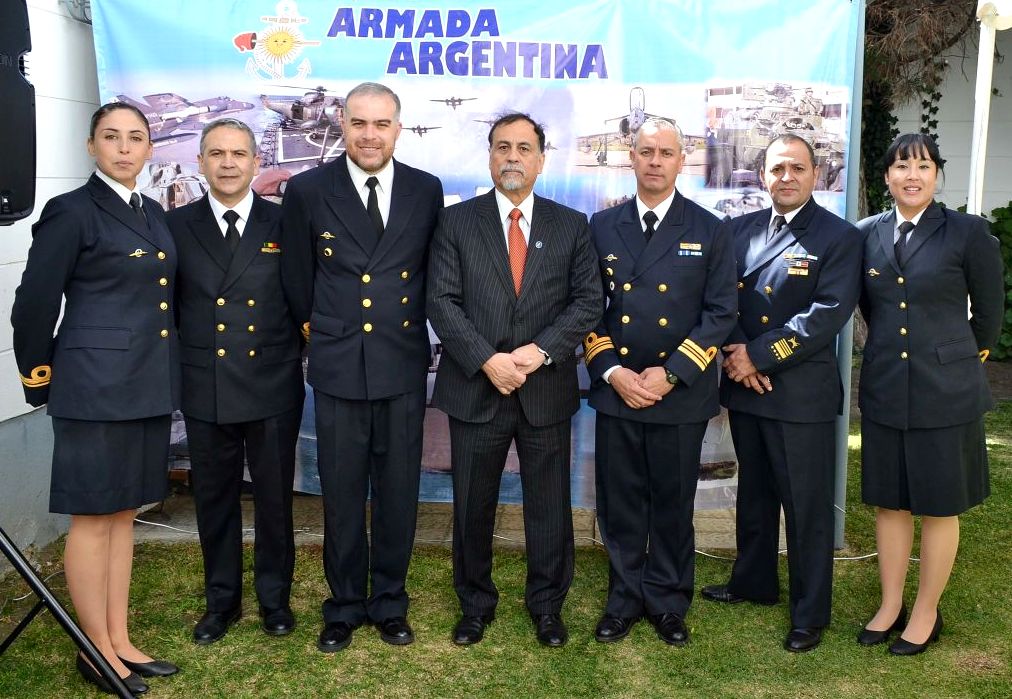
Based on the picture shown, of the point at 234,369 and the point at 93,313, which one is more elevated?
the point at 93,313

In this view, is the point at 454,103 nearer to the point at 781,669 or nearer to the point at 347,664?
the point at 347,664

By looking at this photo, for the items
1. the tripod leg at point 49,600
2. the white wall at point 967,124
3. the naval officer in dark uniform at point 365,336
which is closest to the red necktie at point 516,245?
the naval officer in dark uniform at point 365,336

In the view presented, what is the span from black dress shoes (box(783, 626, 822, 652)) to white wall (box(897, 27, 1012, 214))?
6173 millimetres

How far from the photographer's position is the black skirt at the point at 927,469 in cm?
326

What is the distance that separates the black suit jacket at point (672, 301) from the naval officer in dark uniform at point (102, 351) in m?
1.49

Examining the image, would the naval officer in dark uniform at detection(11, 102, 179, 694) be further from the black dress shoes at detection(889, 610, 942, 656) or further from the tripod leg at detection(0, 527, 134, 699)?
the black dress shoes at detection(889, 610, 942, 656)

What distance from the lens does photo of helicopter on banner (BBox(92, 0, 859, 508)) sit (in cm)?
405

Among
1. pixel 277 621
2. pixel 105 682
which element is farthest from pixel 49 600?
pixel 277 621

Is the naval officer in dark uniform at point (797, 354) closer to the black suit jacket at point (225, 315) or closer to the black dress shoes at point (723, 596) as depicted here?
the black dress shoes at point (723, 596)

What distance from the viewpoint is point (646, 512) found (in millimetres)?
3594

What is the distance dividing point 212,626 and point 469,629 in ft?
2.96

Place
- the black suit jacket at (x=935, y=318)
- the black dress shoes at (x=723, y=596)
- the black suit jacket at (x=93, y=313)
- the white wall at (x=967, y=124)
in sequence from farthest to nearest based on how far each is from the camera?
the white wall at (x=967, y=124), the black dress shoes at (x=723, y=596), the black suit jacket at (x=935, y=318), the black suit jacket at (x=93, y=313)

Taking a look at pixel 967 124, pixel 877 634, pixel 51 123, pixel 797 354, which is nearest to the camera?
pixel 797 354

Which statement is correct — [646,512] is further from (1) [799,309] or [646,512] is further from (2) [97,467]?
(2) [97,467]
